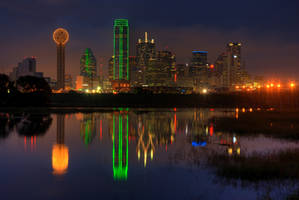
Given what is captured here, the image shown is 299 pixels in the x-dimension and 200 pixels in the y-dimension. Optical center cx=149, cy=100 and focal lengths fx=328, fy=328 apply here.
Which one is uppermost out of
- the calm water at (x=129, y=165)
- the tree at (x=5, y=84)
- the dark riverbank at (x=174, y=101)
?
the tree at (x=5, y=84)

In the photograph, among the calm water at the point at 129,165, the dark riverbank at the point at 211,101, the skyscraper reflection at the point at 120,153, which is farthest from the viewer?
the dark riverbank at the point at 211,101

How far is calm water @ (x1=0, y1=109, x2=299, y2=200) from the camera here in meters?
17.1

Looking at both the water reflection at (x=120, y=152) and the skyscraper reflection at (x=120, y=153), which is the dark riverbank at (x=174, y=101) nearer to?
the water reflection at (x=120, y=152)

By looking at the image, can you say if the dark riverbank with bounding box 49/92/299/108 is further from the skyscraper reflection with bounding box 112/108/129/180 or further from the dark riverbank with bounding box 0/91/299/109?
the skyscraper reflection with bounding box 112/108/129/180

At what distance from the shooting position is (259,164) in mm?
21938

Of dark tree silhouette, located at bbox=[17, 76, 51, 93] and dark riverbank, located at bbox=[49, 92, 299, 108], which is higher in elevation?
dark tree silhouette, located at bbox=[17, 76, 51, 93]

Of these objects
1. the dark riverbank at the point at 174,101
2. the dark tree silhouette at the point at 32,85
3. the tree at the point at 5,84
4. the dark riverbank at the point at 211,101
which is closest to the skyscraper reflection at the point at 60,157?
the dark riverbank at the point at 174,101

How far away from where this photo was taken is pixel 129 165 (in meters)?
23.2

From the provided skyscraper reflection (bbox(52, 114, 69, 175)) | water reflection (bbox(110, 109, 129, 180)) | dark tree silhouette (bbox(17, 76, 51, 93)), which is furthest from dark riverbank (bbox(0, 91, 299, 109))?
skyscraper reflection (bbox(52, 114, 69, 175))

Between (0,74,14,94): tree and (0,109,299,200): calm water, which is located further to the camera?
(0,74,14,94): tree

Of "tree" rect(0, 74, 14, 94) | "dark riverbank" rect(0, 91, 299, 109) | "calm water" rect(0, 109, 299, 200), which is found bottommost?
"calm water" rect(0, 109, 299, 200)

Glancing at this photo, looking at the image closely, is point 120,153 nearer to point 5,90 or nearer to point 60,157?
point 60,157

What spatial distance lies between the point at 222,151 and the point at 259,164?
6064 millimetres

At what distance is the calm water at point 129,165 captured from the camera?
17109 millimetres
